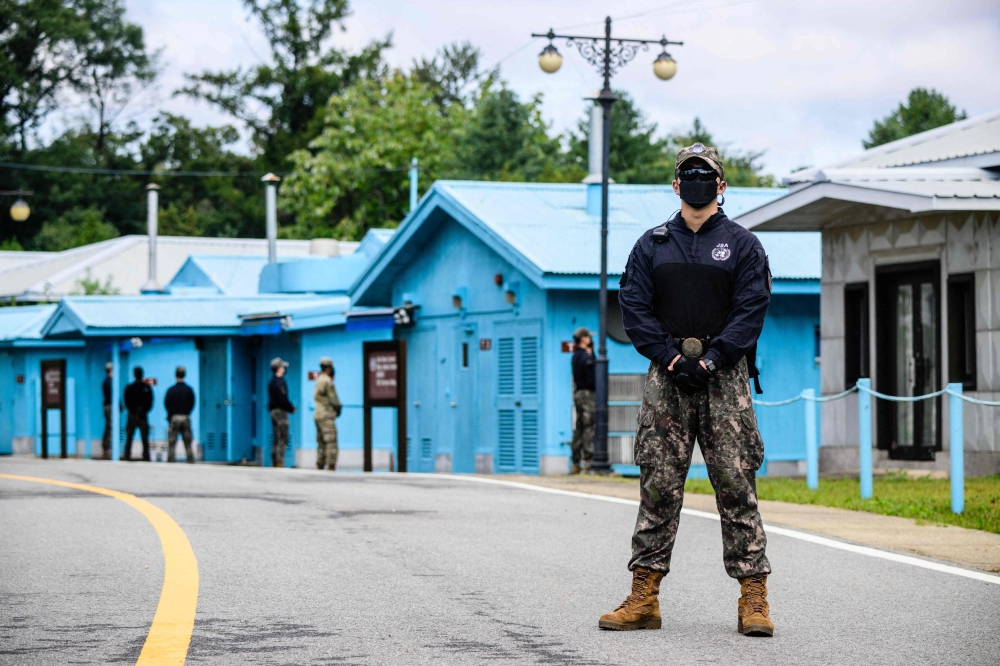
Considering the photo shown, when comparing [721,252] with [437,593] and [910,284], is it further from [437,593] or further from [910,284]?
[910,284]

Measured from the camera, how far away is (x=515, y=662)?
18.4 feet

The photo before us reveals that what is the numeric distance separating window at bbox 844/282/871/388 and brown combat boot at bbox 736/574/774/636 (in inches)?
507

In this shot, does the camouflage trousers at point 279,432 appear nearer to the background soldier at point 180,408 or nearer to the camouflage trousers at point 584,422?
the background soldier at point 180,408

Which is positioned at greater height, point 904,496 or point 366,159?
point 366,159

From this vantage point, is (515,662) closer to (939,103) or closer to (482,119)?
(482,119)

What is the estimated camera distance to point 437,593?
24.1 ft

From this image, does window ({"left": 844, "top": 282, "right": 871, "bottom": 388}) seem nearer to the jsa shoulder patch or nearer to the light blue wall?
the light blue wall

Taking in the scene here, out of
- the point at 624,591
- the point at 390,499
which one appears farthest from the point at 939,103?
the point at 624,591

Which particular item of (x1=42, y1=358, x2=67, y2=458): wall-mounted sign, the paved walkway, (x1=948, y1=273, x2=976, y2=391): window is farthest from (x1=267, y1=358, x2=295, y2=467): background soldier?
(x1=948, y1=273, x2=976, y2=391): window

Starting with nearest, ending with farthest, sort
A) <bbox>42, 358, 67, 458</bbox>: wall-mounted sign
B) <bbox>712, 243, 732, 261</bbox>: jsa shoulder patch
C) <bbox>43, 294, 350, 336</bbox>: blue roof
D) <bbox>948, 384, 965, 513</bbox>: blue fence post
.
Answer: <bbox>712, 243, 732, 261</bbox>: jsa shoulder patch
<bbox>948, 384, 965, 513</bbox>: blue fence post
<bbox>43, 294, 350, 336</bbox>: blue roof
<bbox>42, 358, 67, 458</bbox>: wall-mounted sign

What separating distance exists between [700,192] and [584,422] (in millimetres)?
13619

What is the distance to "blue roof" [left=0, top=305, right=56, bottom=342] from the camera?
35.8 m

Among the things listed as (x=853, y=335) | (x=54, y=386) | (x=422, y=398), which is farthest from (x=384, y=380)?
(x=54, y=386)

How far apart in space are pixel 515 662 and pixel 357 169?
58308 millimetres
